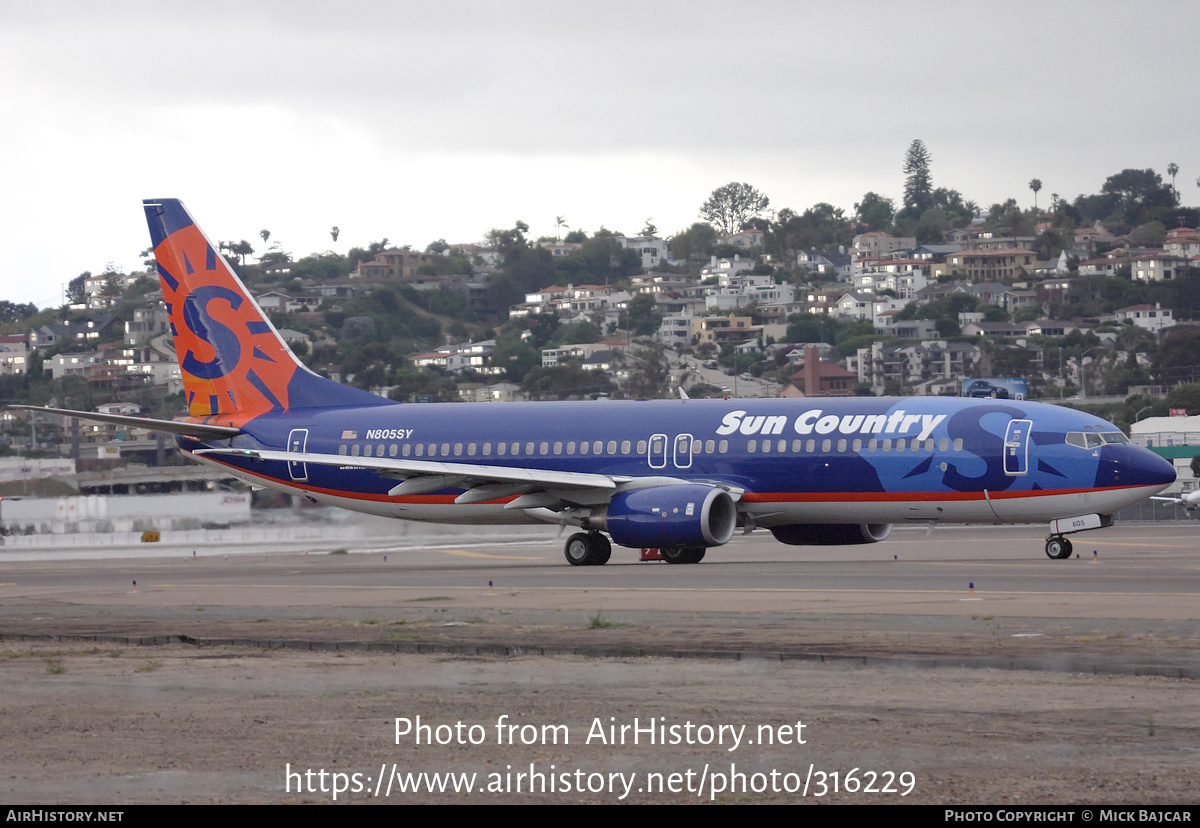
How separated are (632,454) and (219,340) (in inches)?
507

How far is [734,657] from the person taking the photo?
15.6 m

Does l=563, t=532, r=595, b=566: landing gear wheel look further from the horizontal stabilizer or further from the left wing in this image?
the horizontal stabilizer

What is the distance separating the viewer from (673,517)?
31.7 metres

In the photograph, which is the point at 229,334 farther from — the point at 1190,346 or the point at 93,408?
the point at 1190,346

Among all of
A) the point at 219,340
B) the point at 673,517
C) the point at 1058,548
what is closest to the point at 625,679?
the point at 673,517

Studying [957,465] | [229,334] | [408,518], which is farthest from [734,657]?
[229,334]

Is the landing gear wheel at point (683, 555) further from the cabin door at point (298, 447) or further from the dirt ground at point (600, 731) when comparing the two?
the dirt ground at point (600, 731)

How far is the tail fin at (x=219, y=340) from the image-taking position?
1592 inches

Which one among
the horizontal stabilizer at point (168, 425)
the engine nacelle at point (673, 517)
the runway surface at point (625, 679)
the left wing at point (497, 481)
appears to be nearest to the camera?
the runway surface at point (625, 679)

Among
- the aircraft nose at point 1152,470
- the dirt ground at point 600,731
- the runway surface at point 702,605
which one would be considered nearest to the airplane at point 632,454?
the aircraft nose at point 1152,470

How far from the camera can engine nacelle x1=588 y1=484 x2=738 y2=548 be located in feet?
104

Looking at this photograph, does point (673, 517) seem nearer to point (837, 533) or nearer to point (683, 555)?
point (683, 555)

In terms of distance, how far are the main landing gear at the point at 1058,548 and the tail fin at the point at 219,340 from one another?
57.6ft

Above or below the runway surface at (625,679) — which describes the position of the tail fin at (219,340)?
above
